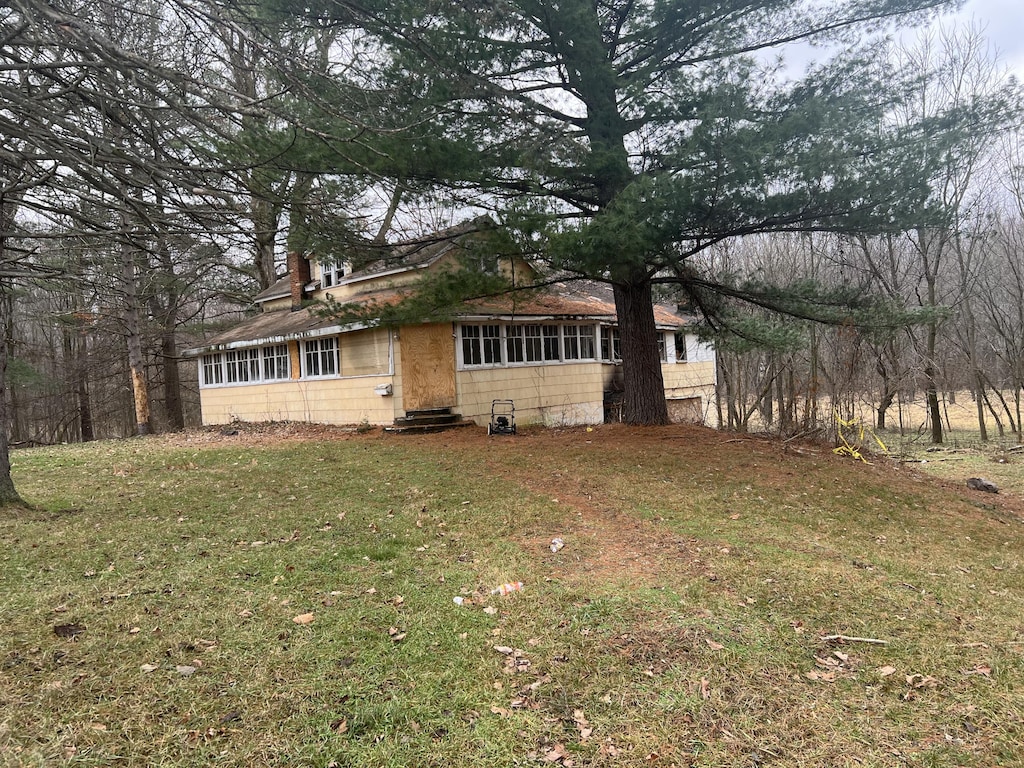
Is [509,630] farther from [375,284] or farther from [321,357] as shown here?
[321,357]

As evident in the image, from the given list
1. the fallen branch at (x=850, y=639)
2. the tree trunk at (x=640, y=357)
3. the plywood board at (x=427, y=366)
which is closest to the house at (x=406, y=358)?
the plywood board at (x=427, y=366)

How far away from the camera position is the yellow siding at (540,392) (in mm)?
13711

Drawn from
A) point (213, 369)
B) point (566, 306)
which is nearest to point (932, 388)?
point (566, 306)

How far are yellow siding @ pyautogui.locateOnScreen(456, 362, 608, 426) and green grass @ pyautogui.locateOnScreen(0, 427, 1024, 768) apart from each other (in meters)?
7.09

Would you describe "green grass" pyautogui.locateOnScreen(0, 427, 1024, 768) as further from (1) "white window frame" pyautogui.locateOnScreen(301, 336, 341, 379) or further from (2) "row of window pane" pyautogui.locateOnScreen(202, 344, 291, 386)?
(2) "row of window pane" pyautogui.locateOnScreen(202, 344, 291, 386)

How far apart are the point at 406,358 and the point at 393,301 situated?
4.46ft

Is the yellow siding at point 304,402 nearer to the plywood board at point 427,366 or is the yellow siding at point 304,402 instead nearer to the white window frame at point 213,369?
the white window frame at point 213,369

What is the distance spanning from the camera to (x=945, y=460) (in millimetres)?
12680

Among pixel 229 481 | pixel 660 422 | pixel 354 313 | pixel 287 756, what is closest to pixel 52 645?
pixel 287 756

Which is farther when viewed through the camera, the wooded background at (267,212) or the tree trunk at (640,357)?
the tree trunk at (640,357)

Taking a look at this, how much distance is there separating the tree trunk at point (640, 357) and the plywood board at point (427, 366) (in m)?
4.32

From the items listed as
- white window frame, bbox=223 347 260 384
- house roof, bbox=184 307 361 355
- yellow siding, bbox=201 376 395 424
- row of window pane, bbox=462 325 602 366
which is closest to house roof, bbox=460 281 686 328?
row of window pane, bbox=462 325 602 366

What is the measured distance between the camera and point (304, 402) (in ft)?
50.0

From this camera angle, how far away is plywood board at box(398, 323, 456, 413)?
12.9 metres
